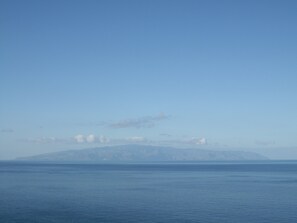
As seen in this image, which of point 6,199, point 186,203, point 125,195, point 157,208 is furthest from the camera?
point 125,195

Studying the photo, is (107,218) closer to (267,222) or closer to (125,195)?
(267,222)

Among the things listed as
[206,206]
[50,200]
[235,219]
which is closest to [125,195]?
[50,200]

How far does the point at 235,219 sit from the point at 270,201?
22.2 m

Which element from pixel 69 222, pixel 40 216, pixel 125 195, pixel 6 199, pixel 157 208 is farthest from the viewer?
pixel 125 195

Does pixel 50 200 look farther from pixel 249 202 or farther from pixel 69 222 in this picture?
pixel 249 202

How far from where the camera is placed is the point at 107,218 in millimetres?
56031

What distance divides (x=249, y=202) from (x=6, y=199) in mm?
50191

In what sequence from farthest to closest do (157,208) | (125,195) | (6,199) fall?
(125,195)
(6,199)
(157,208)

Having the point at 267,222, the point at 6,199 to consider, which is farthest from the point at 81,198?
the point at 267,222

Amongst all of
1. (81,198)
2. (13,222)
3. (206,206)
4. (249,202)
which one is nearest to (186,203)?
(206,206)

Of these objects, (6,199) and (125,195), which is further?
(125,195)

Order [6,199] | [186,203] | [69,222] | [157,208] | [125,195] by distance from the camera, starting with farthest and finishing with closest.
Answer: [125,195], [6,199], [186,203], [157,208], [69,222]

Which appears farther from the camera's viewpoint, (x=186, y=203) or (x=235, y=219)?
(x=186, y=203)

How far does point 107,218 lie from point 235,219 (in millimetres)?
19645
